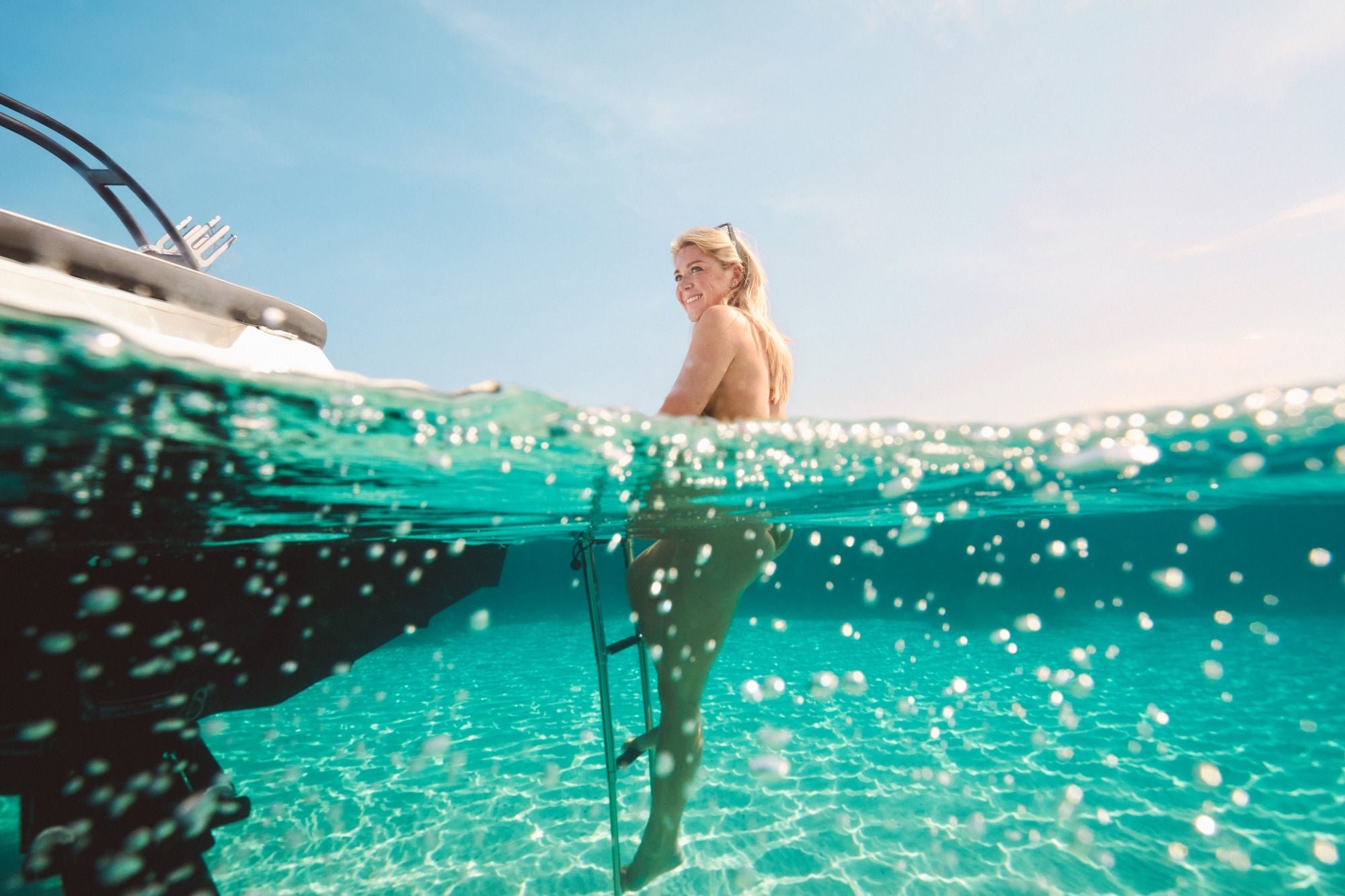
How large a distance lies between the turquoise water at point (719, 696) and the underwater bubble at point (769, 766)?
0.09m

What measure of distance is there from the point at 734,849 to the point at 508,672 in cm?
1133

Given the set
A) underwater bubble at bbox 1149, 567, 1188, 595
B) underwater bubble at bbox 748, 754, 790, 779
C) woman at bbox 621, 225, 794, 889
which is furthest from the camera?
underwater bubble at bbox 1149, 567, 1188, 595

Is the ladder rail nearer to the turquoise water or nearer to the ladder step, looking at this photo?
the ladder step

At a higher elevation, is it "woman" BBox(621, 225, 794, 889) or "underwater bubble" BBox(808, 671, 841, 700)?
"woman" BBox(621, 225, 794, 889)

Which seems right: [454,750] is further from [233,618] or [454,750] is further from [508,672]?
[233,618]

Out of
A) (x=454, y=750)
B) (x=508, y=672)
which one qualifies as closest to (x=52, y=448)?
(x=454, y=750)

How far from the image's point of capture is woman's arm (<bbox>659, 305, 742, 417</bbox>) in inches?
152

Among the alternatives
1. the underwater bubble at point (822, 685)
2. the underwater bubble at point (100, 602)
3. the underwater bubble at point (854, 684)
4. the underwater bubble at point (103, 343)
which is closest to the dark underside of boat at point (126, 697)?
the underwater bubble at point (100, 602)

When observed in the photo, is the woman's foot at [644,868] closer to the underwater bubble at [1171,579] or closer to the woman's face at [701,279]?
the woman's face at [701,279]

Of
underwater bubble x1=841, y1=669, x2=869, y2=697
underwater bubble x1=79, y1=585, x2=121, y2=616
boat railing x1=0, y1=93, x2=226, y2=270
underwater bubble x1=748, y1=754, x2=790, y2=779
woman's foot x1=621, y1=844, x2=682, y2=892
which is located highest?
boat railing x1=0, y1=93, x2=226, y2=270

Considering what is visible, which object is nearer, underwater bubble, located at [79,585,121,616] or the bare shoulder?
underwater bubble, located at [79,585,121,616]

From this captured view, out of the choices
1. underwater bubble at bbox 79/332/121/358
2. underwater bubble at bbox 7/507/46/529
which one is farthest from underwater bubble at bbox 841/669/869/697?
underwater bubble at bbox 79/332/121/358

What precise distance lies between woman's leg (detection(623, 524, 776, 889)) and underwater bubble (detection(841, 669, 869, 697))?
425 inches

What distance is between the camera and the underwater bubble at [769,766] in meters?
8.77
